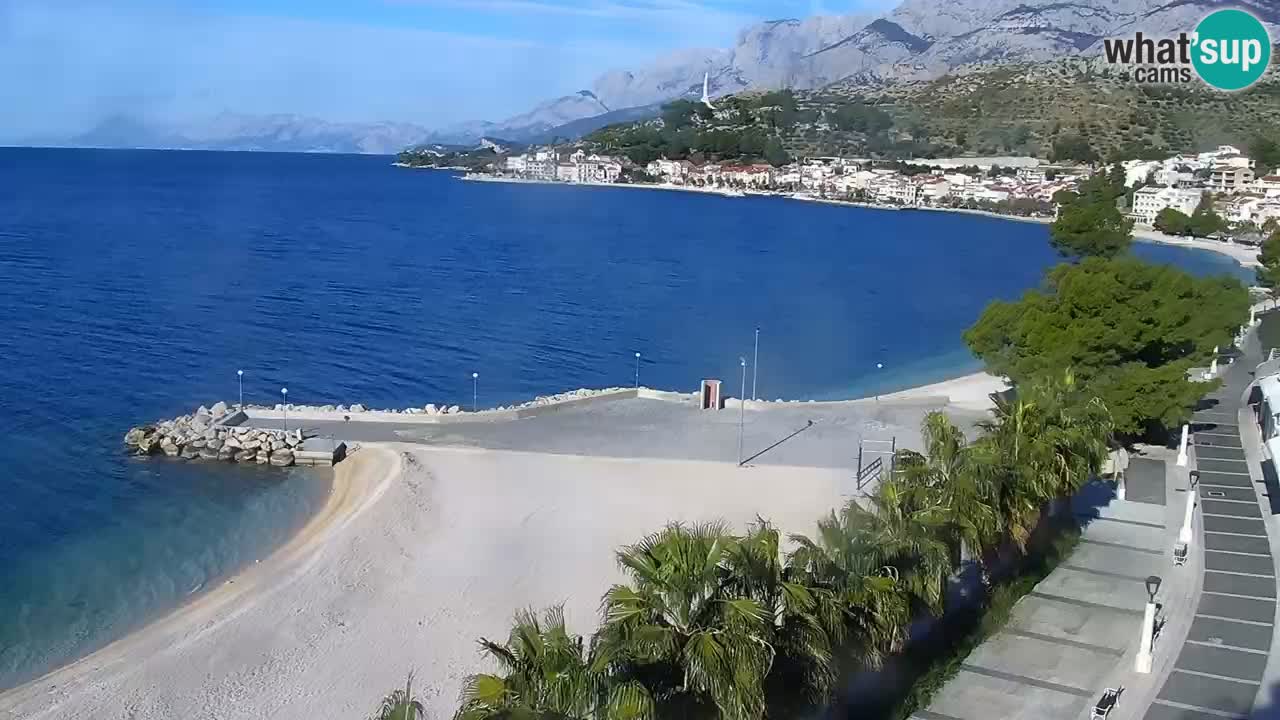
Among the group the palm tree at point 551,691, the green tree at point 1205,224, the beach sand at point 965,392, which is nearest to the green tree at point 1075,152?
the green tree at point 1205,224

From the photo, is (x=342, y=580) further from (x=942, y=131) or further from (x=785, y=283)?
(x=942, y=131)

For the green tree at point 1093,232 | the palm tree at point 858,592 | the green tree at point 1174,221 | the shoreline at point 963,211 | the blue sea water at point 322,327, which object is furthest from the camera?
the green tree at point 1174,221

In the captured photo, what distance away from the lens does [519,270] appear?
6544 centimetres

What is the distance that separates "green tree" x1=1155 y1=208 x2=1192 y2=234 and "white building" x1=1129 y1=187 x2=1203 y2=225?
448 cm

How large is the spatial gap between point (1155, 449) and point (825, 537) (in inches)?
583

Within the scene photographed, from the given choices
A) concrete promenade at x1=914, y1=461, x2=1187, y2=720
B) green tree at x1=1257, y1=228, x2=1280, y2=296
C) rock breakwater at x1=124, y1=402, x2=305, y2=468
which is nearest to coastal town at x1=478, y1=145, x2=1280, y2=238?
green tree at x1=1257, y1=228, x2=1280, y2=296

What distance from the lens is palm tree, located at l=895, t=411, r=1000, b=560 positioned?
12.4m

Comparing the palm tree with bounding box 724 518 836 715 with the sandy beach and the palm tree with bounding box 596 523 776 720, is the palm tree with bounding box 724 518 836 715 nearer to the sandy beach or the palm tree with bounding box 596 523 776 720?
the palm tree with bounding box 596 523 776 720

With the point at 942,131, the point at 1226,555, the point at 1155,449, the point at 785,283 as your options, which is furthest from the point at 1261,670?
the point at 942,131

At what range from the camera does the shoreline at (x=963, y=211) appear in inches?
3125

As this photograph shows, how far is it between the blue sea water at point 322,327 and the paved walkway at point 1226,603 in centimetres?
1433

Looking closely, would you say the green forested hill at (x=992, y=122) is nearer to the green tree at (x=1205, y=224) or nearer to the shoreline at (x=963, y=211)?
the shoreline at (x=963, y=211)

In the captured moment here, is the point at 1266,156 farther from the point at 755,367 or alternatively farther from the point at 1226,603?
the point at 1226,603

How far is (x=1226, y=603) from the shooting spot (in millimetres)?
14570
